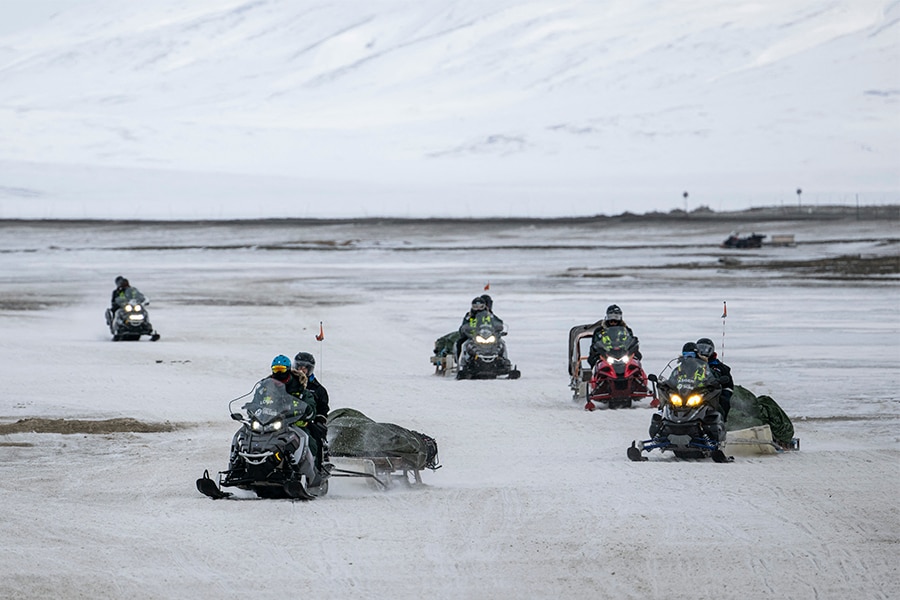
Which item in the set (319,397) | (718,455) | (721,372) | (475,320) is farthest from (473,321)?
(319,397)

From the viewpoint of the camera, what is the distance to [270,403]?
14164 millimetres

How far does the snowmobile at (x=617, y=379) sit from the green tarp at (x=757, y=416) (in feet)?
12.9

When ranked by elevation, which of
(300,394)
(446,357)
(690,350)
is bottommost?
(446,357)

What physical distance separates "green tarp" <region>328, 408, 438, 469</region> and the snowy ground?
0.35m

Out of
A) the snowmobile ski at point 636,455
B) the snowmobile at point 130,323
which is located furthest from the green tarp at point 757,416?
the snowmobile at point 130,323

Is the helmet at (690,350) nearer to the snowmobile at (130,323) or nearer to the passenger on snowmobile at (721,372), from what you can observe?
the passenger on snowmobile at (721,372)

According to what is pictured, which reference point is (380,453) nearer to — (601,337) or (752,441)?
(752,441)

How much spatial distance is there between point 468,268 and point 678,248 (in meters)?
25.8

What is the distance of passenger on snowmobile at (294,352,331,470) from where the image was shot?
14.6 m

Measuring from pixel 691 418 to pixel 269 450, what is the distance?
523 cm

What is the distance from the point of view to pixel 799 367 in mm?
27281

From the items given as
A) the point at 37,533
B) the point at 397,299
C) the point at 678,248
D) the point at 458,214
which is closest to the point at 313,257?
the point at 678,248

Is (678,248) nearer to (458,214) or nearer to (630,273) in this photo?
(630,273)

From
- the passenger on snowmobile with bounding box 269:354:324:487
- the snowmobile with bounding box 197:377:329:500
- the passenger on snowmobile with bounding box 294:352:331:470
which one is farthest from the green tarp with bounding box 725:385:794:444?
the snowmobile with bounding box 197:377:329:500
